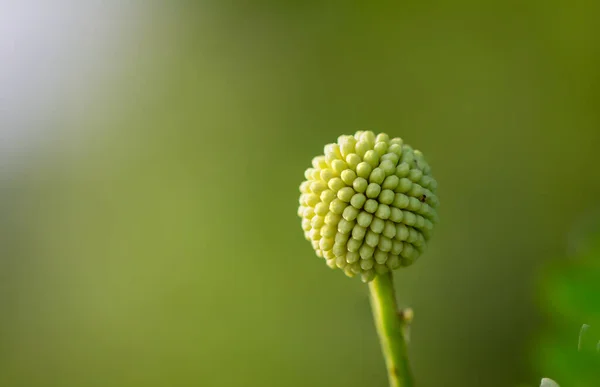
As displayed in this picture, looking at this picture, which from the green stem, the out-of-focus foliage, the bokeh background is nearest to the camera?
the out-of-focus foliage

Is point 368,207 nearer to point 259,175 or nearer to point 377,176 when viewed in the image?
point 377,176

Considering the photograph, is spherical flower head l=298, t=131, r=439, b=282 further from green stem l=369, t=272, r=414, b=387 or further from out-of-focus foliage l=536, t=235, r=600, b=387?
out-of-focus foliage l=536, t=235, r=600, b=387

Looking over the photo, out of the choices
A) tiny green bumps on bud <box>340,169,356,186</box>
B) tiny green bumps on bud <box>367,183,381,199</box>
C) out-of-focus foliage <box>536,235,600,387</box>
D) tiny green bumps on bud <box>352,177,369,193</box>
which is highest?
tiny green bumps on bud <box>340,169,356,186</box>

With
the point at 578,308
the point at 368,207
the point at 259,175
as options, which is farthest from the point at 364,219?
the point at 259,175

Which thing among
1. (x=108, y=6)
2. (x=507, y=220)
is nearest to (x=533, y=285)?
(x=507, y=220)

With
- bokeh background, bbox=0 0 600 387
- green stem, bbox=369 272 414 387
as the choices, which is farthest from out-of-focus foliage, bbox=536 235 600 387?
bokeh background, bbox=0 0 600 387

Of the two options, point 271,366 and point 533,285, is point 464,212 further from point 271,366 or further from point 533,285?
point 271,366

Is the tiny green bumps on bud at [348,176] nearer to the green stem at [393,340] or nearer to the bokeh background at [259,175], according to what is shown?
the green stem at [393,340]
